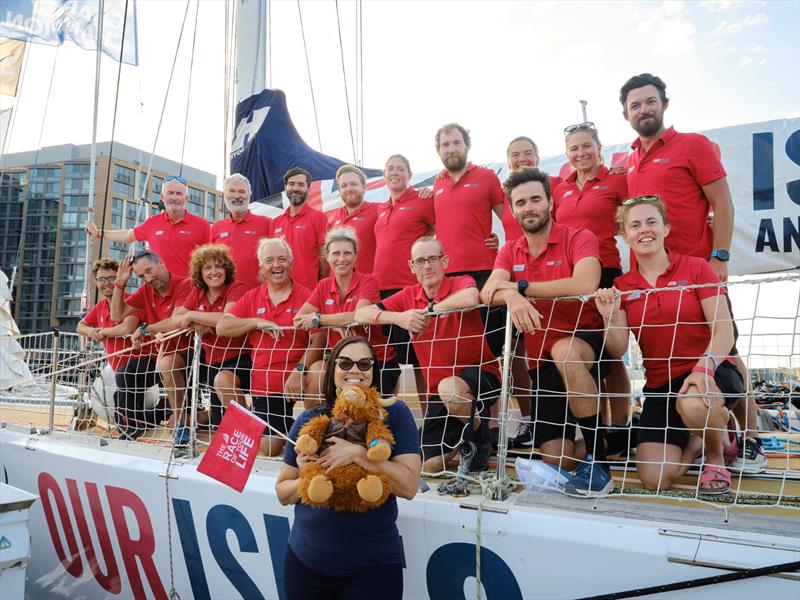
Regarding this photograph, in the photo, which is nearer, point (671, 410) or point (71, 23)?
point (671, 410)

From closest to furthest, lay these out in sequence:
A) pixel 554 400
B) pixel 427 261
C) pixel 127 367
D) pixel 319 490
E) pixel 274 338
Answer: pixel 319 490
pixel 554 400
pixel 427 261
pixel 274 338
pixel 127 367

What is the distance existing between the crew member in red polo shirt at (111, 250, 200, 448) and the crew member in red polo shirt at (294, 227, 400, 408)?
4.04 feet

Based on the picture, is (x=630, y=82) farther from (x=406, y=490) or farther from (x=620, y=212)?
(x=406, y=490)

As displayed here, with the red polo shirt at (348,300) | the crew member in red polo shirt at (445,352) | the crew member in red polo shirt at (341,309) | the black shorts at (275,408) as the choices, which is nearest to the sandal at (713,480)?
the crew member in red polo shirt at (445,352)

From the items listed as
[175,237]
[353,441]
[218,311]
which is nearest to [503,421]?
[353,441]

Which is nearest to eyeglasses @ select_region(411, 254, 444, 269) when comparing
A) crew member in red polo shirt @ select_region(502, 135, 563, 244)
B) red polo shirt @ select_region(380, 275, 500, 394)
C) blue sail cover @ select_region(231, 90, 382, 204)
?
red polo shirt @ select_region(380, 275, 500, 394)

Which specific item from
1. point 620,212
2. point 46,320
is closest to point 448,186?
point 620,212

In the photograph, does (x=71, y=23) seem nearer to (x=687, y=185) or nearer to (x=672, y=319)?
(x=687, y=185)

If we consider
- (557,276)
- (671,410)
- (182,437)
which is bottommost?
(182,437)

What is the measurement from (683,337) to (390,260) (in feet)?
7.21

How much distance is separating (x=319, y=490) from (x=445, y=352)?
1354 mm

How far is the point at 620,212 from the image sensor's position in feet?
9.05

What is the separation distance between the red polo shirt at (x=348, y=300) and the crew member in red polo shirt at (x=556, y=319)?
0.86m

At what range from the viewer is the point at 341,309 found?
3.57 meters
